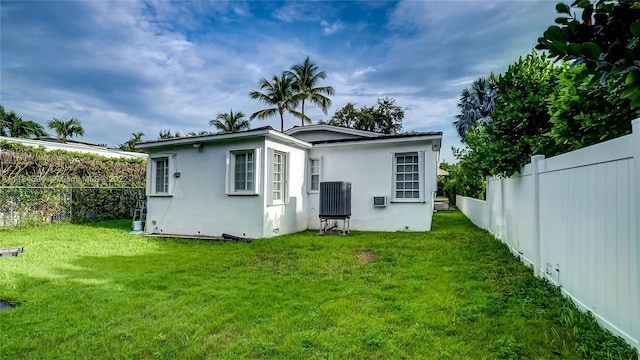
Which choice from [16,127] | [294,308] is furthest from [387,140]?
[16,127]

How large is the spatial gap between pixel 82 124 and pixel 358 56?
2687 centimetres

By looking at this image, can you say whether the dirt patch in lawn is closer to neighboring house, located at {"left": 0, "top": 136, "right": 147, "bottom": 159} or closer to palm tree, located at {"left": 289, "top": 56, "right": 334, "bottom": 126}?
neighboring house, located at {"left": 0, "top": 136, "right": 147, "bottom": 159}

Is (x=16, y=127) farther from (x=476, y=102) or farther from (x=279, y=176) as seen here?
(x=476, y=102)

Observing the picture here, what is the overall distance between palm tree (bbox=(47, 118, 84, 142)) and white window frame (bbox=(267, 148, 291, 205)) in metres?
26.8

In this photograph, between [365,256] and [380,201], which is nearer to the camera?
[365,256]

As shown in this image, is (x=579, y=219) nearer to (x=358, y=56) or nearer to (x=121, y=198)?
(x=358, y=56)

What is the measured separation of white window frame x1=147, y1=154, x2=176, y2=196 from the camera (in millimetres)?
10000

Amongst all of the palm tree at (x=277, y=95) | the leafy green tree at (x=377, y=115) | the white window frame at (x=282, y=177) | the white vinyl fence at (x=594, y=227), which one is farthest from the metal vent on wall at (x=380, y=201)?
the leafy green tree at (x=377, y=115)

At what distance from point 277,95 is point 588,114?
23.6m

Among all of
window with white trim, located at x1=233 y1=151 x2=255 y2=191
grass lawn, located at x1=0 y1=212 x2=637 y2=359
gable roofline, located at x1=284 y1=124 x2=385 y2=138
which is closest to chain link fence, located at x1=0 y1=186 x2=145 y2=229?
grass lawn, located at x1=0 y1=212 x2=637 y2=359

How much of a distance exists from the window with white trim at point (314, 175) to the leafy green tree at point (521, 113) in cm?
593

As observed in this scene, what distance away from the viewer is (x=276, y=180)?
929 centimetres

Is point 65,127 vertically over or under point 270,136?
over

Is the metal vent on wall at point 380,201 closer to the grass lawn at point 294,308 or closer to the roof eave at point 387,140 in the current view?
the roof eave at point 387,140
